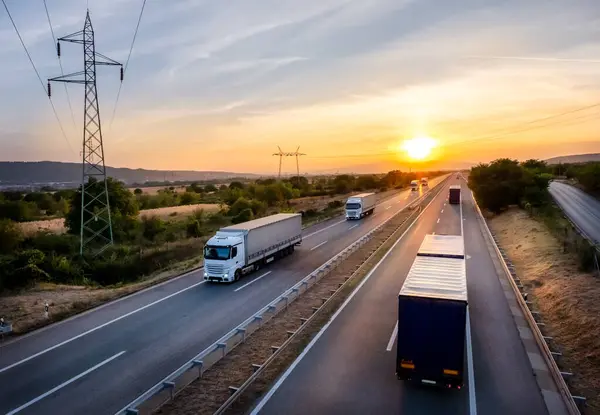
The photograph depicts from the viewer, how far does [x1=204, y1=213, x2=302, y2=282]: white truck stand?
25359 millimetres

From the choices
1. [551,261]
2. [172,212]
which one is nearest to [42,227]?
[172,212]

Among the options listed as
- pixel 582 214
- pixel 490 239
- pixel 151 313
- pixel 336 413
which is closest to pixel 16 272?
pixel 151 313

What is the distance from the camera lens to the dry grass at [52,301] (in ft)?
61.4

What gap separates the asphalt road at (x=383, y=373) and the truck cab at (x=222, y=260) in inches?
322

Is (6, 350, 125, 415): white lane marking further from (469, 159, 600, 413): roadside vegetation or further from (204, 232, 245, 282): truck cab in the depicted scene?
(469, 159, 600, 413): roadside vegetation

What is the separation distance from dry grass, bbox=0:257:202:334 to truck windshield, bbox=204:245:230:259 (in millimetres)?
3740

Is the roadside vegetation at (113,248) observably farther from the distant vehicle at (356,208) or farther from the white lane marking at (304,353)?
the white lane marking at (304,353)

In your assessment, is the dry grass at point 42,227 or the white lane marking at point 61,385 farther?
the dry grass at point 42,227

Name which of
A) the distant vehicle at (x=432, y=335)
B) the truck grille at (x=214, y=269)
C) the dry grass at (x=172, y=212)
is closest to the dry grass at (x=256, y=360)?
the distant vehicle at (x=432, y=335)

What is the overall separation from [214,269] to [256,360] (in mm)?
11754

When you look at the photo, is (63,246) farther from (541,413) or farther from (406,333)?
(541,413)

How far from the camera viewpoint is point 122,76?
1329 inches

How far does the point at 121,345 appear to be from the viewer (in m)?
16.1

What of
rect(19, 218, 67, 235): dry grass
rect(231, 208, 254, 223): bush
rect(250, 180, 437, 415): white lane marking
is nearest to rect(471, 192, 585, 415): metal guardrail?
rect(250, 180, 437, 415): white lane marking
